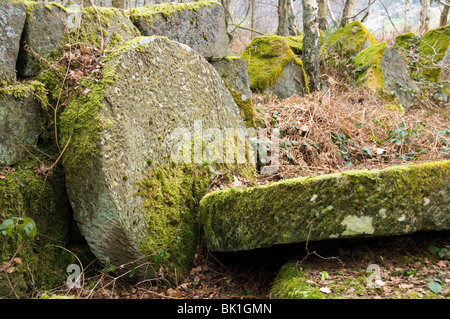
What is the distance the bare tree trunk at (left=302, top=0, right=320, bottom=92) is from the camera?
6.96 m

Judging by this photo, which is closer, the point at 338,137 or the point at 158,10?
the point at 158,10

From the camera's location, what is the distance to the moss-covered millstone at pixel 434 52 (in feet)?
29.6

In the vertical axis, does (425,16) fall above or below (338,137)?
above

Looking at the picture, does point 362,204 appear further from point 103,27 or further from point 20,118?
point 103,27

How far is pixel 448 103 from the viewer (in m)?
8.21

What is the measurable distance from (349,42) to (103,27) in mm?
7037

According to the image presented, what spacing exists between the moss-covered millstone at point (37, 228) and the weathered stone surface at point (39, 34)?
882 mm

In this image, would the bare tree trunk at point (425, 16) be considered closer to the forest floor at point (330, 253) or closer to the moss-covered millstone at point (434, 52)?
the moss-covered millstone at point (434, 52)

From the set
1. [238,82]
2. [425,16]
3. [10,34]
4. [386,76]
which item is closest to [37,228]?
[10,34]

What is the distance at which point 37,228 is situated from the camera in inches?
117

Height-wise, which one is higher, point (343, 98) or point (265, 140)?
point (343, 98)

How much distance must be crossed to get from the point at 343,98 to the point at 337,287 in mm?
5370

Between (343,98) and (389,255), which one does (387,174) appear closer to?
(389,255)

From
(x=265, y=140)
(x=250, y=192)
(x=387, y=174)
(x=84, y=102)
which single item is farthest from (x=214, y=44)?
(x=387, y=174)
